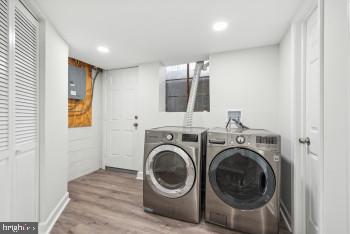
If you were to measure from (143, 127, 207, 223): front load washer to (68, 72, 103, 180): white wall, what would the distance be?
1.67m

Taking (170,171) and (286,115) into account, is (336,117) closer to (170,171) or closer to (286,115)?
(286,115)

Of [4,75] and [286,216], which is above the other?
[4,75]

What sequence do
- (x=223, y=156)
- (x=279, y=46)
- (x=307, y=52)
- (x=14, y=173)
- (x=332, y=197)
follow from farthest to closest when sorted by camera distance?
(x=279, y=46) < (x=223, y=156) < (x=307, y=52) < (x=14, y=173) < (x=332, y=197)

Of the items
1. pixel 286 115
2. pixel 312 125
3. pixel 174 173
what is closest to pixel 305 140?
pixel 312 125

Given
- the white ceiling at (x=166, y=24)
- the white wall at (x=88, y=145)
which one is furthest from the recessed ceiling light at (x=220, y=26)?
the white wall at (x=88, y=145)

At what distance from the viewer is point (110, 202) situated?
2.09 m

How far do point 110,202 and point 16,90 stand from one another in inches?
63.1

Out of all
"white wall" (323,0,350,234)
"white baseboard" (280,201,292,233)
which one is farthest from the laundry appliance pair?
"white wall" (323,0,350,234)

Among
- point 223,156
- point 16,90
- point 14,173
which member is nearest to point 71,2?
point 16,90

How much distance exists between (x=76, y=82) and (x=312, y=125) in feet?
10.4

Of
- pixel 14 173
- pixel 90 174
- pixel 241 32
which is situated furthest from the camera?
pixel 90 174

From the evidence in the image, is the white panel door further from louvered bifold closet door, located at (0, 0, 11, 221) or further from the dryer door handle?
louvered bifold closet door, located at (0, 0, 11, 221)

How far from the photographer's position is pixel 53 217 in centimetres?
168

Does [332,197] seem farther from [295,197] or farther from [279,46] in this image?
[279,46]
